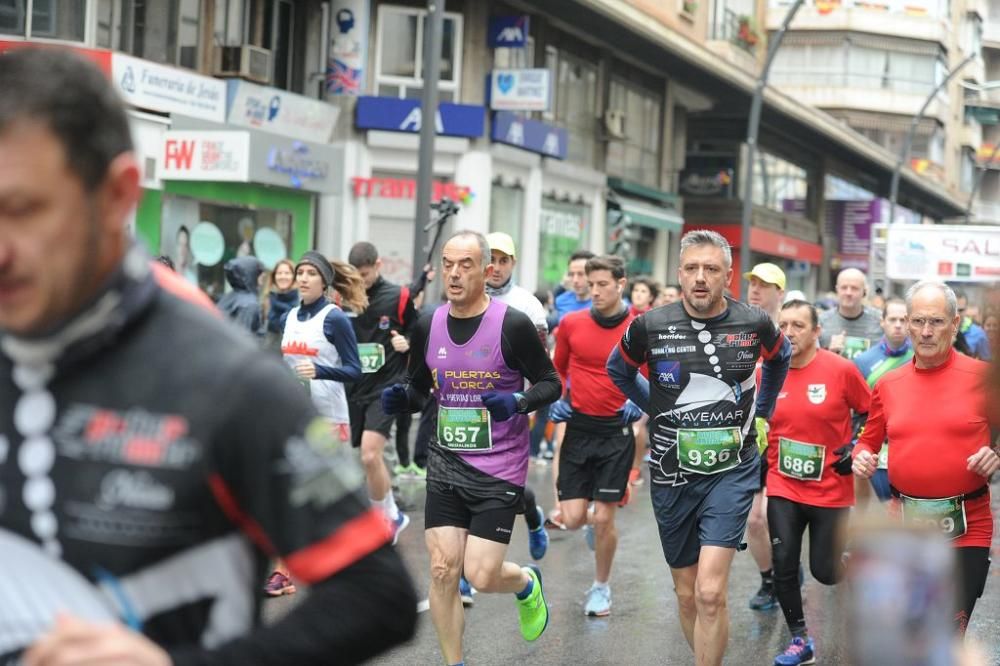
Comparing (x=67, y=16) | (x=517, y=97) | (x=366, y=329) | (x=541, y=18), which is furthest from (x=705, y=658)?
(x=541, y=18)

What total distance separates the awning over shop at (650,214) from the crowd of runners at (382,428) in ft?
50.8

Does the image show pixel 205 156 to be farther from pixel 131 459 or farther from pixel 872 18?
pixel 872 18

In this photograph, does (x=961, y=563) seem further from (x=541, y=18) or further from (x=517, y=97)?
(x=541, y=18)

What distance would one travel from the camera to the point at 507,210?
28.9 metres

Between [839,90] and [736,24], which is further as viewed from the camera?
[839,90]

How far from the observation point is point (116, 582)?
6.24 feet

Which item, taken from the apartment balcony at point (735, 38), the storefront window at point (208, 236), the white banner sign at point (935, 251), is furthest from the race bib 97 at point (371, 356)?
the apartment balcony at point (735, 38)

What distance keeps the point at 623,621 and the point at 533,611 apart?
4.31 ft

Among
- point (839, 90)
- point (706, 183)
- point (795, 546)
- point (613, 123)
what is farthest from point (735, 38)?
point (795, 546)

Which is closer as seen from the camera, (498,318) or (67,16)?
(498,318)

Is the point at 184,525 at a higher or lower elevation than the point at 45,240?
lower

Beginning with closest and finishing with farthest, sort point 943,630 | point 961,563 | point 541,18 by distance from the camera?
point 943,630
point 961,563
point 541,18

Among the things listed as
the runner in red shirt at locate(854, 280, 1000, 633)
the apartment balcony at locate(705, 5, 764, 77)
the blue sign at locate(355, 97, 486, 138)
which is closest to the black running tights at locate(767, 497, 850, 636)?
the runner in red shirt at locate(854, 280, 1000, 633)

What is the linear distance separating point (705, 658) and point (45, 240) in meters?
5.09
